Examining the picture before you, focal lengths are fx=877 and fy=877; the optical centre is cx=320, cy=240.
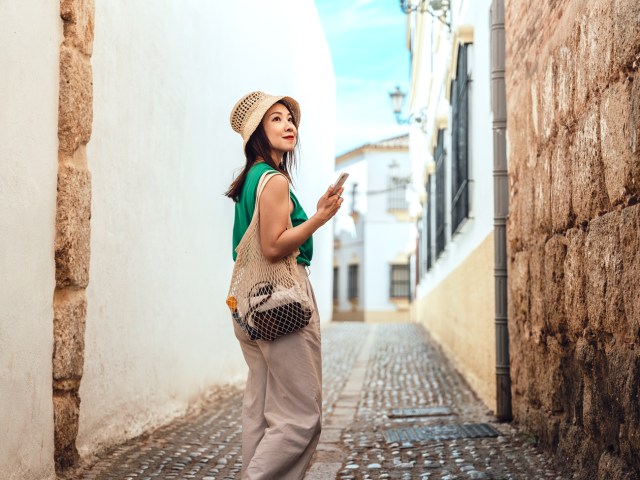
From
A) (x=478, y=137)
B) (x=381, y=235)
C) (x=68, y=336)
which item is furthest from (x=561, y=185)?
(x=381, y=235)

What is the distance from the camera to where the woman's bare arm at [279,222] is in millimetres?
2918

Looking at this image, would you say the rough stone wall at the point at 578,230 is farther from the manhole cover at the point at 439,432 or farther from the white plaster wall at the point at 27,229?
the white plaster wall at the point at 27,229

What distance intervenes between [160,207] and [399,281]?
3436 centimetres

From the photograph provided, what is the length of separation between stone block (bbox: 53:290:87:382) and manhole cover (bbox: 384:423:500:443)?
6.78ft

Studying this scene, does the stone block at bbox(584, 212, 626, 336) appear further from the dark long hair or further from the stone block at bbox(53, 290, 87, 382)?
the stone block at bbox(53, 290, 87, 382)

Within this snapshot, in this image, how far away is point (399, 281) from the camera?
39969 mm

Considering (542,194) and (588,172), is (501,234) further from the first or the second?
(588,172)

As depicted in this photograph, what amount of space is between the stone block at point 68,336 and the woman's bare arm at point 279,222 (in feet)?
4.91

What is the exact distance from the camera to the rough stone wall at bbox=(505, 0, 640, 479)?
124 inches

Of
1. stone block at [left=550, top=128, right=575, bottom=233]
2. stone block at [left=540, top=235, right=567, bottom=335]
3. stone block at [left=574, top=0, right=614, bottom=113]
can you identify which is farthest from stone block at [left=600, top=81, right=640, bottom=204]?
stone block at [left=540, top=235, right=567, bottom=335]

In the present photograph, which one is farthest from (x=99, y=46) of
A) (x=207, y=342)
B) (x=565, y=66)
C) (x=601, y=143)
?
(x=207, y=342)

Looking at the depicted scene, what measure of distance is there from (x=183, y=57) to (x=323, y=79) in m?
11.8

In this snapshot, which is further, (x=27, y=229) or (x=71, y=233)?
(x=71, y=233)

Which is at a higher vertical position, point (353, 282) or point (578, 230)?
point (353, 282)
